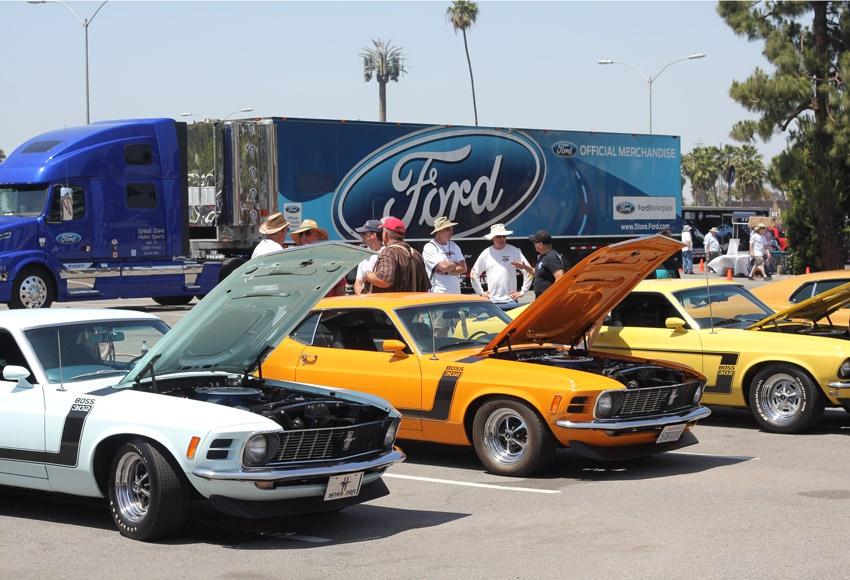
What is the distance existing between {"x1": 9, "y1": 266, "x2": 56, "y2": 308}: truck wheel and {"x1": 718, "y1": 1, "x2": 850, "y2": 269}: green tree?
1804cm

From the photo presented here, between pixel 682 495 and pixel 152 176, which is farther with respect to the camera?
pixel 152 176

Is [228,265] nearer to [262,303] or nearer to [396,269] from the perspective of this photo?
[396,269]

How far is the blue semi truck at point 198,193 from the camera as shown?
74.6ft

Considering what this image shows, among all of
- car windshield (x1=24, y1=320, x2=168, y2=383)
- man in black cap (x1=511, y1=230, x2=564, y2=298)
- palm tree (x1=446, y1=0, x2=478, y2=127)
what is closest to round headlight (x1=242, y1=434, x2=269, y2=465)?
car windshield (x1=24, y1=320, x2=168, y2=383)

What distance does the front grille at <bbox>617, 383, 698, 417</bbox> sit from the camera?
8.96m

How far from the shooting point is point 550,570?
6.33m

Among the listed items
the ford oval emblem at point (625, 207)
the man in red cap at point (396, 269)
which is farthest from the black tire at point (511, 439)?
the ford oval emblem at point (625, 207)

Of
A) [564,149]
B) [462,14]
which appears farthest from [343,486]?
[462,14]

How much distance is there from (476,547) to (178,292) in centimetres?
1808

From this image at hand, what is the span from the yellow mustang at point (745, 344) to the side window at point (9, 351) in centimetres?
580

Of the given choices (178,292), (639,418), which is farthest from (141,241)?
(639,418)

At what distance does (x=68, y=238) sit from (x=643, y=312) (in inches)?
555

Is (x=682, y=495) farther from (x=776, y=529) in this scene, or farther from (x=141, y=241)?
(x=141, y=241)

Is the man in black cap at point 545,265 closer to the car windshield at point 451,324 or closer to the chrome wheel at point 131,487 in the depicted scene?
the car windshield at point 451,324
